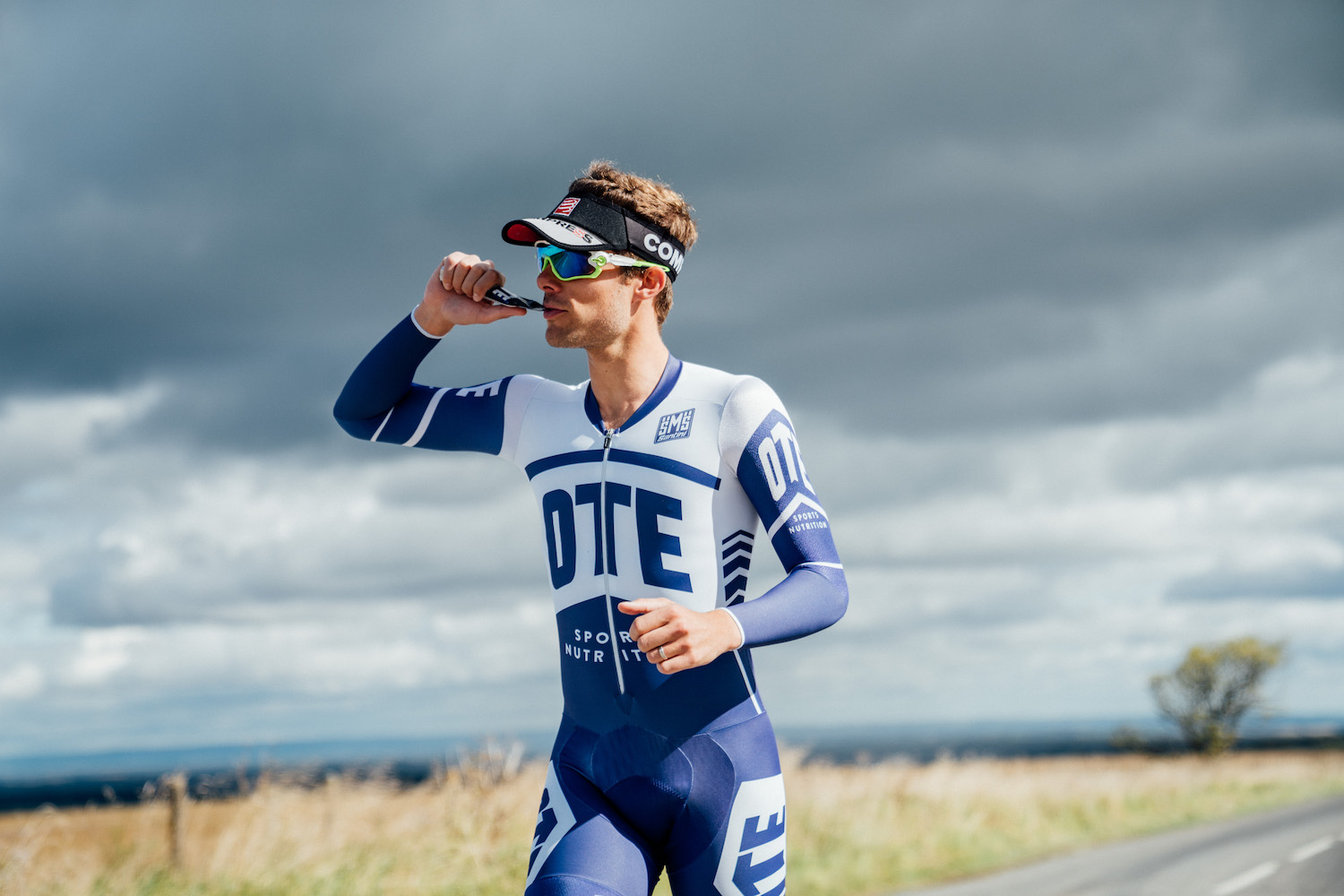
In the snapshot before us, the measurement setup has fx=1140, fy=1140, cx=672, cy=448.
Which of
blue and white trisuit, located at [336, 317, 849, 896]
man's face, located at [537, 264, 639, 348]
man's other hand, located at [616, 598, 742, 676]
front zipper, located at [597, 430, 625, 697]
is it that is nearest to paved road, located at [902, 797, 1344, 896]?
blue and white trisuit, located at [336, 317, 849, 896]

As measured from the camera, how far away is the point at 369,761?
9984 millimetres

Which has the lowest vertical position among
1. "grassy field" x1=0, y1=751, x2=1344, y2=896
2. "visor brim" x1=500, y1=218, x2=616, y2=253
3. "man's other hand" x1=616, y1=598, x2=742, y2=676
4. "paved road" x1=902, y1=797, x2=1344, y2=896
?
"paved road" x1=902, y1=797, x2=1344, y2=896

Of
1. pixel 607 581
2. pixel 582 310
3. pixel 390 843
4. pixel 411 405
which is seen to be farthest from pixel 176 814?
pixel 582 310

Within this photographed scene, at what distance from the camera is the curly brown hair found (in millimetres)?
3531

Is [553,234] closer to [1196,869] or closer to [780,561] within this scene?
[780,561]

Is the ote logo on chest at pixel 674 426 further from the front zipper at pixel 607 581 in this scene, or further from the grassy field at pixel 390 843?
the grassy field at pixel 390 843

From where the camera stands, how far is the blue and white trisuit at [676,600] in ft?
10.2

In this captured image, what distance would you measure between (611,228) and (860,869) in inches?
389

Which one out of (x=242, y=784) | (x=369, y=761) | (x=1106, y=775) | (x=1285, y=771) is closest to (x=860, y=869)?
(x=369, y=761)

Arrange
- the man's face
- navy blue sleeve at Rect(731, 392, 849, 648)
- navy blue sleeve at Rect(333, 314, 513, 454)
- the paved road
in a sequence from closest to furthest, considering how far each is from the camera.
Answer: navy blue sleeve at Rect(731, 392, 849, 648)
the man's face
navy blue sleeve at Rect(333, 314, 513, 454)
the paved road

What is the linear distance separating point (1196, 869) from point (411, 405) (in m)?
11.4

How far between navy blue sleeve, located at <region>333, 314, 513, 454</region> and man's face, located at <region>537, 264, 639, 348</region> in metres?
0.45

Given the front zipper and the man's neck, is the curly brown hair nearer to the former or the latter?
the man's neck

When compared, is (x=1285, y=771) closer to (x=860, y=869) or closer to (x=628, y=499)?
(x=860, y=869)
